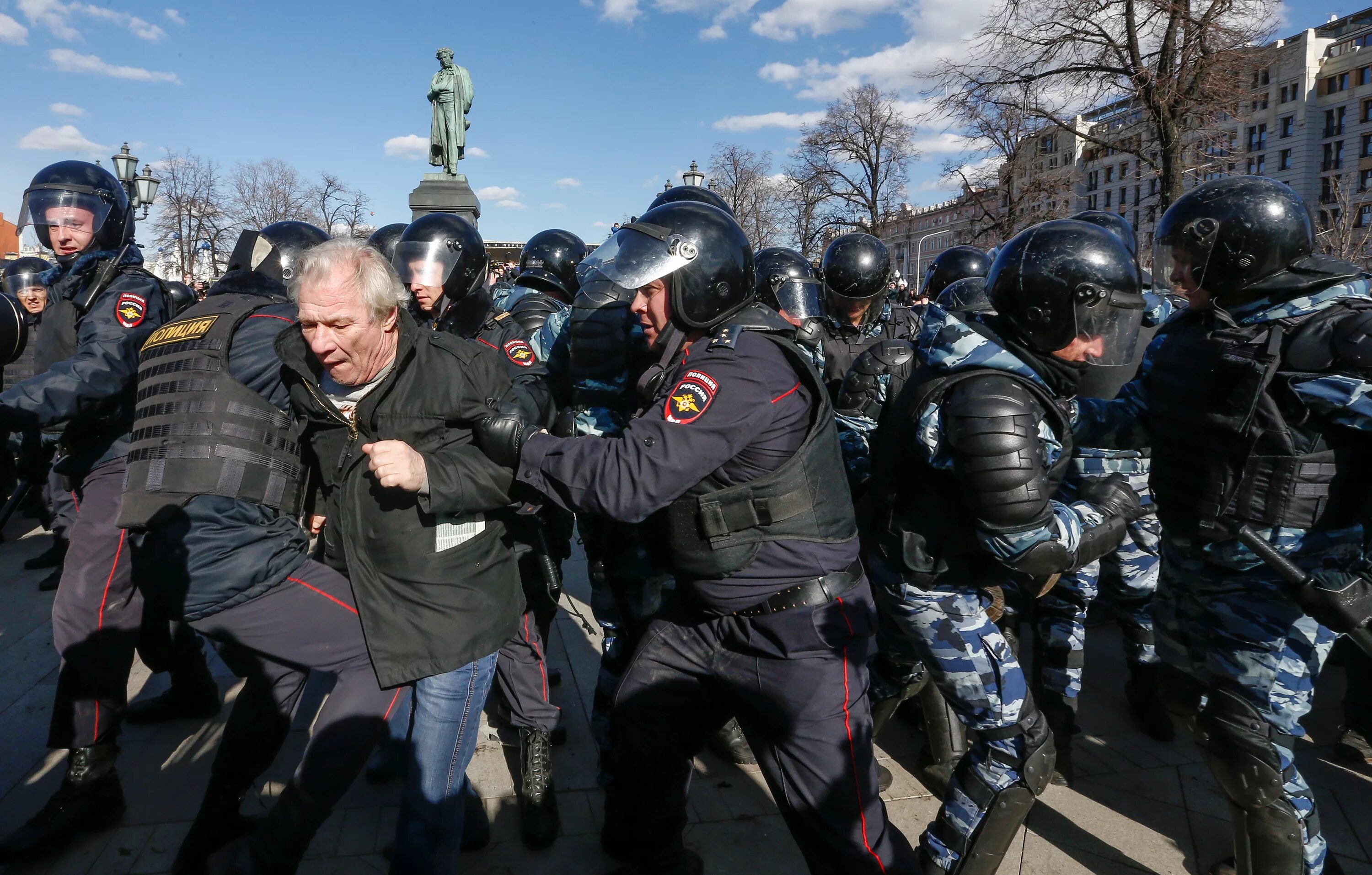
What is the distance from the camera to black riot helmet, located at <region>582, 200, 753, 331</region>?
2.37 meters

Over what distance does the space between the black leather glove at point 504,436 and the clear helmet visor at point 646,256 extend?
0.49m

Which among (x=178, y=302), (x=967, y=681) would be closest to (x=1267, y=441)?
(x=967, y=681)

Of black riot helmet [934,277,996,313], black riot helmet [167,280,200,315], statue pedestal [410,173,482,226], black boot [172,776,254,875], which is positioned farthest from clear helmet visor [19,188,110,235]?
statue pedestal [410,173,482,226]

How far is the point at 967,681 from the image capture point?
2369 millimetres

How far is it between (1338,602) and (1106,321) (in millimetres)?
945

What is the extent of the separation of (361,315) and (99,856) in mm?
2125

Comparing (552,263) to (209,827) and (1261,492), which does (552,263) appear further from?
(1261,492)

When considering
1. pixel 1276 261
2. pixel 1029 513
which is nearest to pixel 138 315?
pixel 1029 513

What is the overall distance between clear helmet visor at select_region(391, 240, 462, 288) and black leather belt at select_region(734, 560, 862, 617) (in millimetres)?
2287

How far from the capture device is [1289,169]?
55875mm

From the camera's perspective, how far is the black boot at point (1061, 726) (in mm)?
3285

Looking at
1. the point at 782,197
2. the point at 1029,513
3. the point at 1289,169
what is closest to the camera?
the point at 1029,513

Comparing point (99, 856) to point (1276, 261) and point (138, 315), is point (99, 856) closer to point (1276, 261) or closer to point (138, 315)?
point (138, 315)

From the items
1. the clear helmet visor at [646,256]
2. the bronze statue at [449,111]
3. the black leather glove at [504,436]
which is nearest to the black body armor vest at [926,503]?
the clear helmet visor at [646,256]
